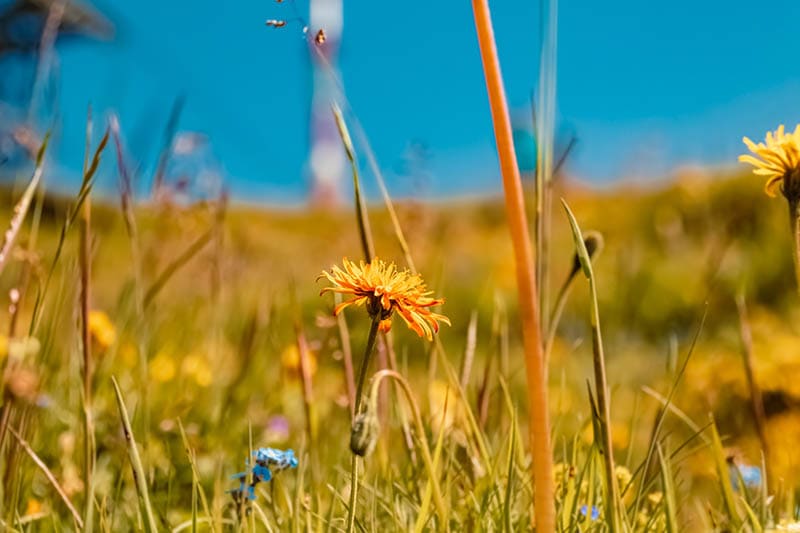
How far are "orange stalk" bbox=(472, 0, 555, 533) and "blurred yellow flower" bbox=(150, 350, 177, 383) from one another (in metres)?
1.20

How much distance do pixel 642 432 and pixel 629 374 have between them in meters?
0.54

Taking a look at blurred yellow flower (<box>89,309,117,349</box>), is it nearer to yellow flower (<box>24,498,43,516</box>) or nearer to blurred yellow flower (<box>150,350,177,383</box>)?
blurred yellow flower (<box>150,350,177,383</box>)

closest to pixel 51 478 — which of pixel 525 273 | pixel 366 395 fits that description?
pixel 366 395

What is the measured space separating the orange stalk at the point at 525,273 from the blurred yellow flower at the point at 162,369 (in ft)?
3.94

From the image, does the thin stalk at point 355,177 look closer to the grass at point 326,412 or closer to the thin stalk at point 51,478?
the grass at point 326,412

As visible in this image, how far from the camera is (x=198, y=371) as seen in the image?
5.29 ft

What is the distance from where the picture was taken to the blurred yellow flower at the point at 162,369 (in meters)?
1.57

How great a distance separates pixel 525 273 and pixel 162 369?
1269mm

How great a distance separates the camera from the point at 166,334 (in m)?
1.90

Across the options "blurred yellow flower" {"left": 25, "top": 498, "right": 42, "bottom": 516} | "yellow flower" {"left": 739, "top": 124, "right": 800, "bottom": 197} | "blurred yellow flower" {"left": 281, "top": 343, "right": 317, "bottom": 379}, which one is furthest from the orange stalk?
"blurred yellow flower" {"left": 281, "top": 343, "right": 317, "bottom": 379}

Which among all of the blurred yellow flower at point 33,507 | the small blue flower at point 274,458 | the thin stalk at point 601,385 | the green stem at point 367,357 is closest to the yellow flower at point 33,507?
the blurred yellow flower at point 33,507

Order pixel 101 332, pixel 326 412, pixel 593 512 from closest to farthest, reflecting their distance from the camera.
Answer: pixel 593 512
pixel 101 332
pixel 326 412

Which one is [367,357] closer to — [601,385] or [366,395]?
[366,395]

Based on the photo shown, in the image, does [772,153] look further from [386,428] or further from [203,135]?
[203,135]
